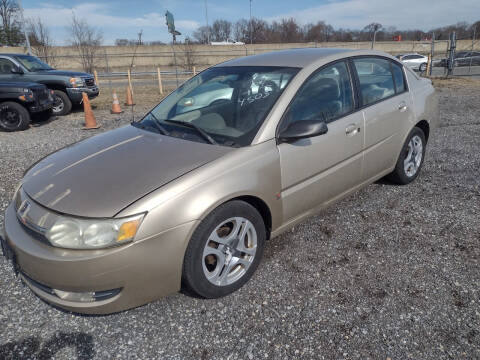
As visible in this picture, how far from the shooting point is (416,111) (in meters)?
3.91

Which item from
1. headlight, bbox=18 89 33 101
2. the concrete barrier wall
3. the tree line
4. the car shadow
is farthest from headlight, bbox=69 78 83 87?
the tree line

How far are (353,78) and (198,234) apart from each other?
2179mm

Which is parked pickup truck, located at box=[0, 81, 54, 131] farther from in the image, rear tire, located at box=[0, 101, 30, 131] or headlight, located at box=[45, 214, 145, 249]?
headlight, located at box=[45, 214, 145, 249]

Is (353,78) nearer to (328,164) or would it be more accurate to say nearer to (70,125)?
(328,164)

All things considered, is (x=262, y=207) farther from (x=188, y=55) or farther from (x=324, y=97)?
(x=188, y=55)

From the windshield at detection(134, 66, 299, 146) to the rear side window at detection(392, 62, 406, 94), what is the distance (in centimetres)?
160

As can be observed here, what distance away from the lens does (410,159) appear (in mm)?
4109

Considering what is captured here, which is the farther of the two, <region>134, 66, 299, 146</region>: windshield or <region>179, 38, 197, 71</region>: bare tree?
<region>179, 38, 197, 71</region>: bare tree

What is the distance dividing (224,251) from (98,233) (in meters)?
0.86

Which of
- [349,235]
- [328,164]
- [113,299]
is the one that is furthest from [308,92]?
[113,299]

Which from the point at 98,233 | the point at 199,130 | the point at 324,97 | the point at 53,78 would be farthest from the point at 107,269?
the point at 53,78

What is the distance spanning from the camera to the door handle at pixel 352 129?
3.05m

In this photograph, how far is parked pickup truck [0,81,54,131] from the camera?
777 cm

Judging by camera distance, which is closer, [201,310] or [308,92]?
[201,310]
